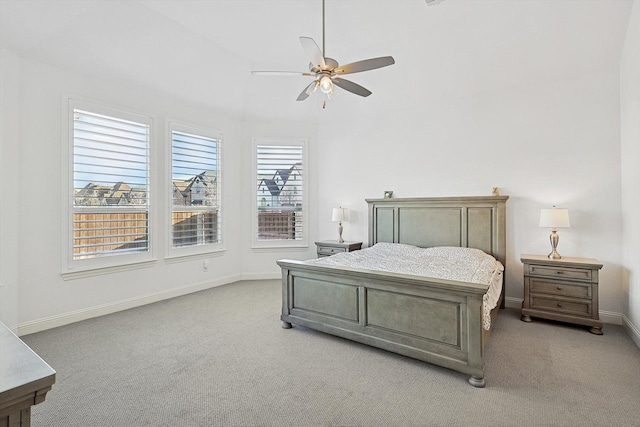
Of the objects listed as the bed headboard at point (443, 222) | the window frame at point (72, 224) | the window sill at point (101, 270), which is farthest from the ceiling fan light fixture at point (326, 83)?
the window sill at point (101, 270)

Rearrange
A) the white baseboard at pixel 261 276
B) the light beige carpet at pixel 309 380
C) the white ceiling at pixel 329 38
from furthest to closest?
1. the white baseboard at pixel 261 276
2. the white ceiling at pixel 329 38
3. the light beige carpet at pixel 309 380

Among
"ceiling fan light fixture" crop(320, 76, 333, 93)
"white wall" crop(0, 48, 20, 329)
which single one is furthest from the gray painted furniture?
"white wall" crop(0, 48, 20, 329)

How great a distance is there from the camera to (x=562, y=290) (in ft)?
11.7

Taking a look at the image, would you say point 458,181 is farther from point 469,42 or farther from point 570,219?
point 469,42

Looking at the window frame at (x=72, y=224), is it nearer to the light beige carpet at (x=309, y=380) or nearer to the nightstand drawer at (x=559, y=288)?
the light beige carpet at (x=309, y=380)

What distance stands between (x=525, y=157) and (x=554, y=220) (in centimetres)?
98

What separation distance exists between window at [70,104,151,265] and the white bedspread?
2582 millimetres

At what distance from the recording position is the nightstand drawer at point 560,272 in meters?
3.46

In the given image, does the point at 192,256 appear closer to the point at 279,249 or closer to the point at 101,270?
the point at 101,270

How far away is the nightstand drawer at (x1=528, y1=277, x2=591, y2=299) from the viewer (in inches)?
136

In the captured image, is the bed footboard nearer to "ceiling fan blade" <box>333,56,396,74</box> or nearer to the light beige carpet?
the light beige carpet

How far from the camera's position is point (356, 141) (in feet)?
18.5

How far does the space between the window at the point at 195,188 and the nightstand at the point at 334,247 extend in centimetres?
174

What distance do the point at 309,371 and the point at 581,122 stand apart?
13.9ft
